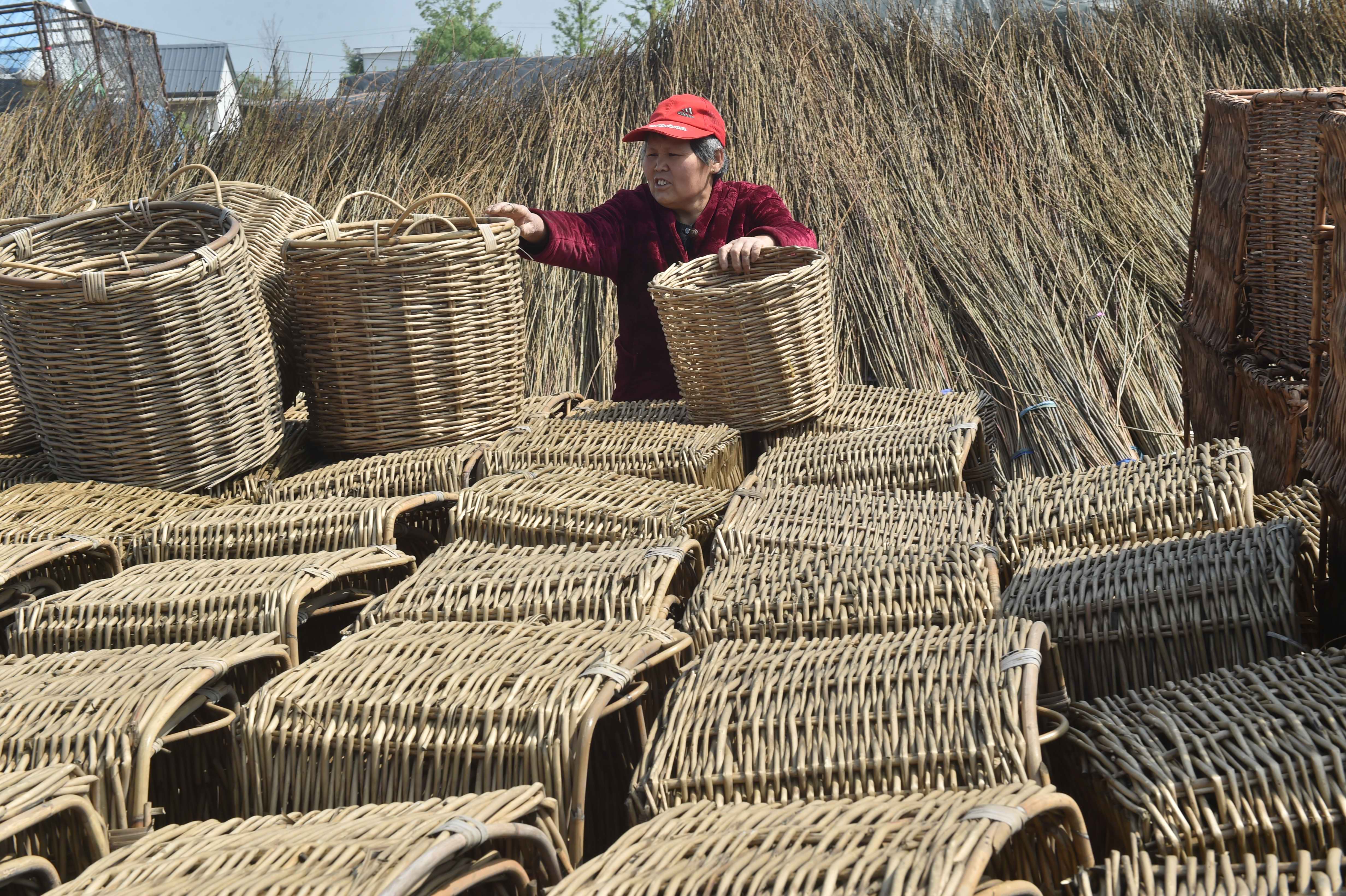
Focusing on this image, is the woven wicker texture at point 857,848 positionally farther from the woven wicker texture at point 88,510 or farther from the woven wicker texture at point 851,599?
the woven wicker texture at point 88,510

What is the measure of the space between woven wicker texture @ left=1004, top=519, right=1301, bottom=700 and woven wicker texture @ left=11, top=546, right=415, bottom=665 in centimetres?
108

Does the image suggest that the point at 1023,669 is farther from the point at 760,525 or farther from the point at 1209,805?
the point at 760,525

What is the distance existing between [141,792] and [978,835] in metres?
0.98

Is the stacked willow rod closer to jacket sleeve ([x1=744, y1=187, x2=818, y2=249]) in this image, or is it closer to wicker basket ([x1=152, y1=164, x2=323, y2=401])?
wicker basket ([x1=152, y1=164, x2=323, y2=401])

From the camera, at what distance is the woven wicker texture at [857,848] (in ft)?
3.18

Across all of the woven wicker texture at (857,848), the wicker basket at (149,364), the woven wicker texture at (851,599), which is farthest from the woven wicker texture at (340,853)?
the wicker basket at (149,364)

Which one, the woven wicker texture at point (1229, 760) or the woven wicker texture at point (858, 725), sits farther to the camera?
the woven wicker texture at point (858, 725)

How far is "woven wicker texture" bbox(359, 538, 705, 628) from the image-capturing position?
1.79 m

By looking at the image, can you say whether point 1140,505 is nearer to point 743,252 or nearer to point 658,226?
point 743,252

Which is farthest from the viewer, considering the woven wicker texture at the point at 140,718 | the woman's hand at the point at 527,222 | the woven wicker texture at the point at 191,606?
the woman's hand at the point at 527,222

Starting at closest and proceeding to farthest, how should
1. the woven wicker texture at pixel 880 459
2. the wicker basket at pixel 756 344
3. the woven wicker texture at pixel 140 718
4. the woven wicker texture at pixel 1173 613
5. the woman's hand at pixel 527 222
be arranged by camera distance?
the woven wicker texture at pixel 140 718 → the woven wicker texture at pixel 1173 613 → the woven wicker texture at pixel 880 459 → the wicker basket at pixel 756 344 → the woman's hand at pixel 527 222

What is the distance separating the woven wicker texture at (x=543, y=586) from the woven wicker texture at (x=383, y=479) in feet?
1.43

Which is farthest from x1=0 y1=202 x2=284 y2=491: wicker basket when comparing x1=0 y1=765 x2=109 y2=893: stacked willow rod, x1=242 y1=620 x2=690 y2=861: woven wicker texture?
x1=0 y1=765 x2=109 y2=893: stacked willow rod

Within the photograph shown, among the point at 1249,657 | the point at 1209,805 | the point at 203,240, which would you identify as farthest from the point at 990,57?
the point at 1209,805
